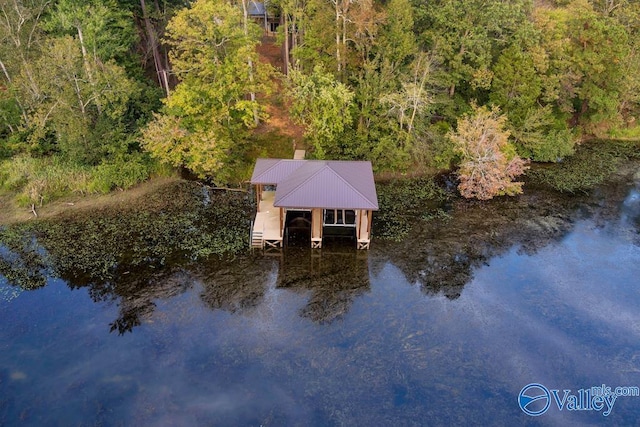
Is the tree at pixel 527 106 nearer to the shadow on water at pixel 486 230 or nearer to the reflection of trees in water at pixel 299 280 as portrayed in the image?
the shadow on water at pixel 486 230

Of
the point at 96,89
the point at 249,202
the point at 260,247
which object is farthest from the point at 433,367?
the point at 96,89

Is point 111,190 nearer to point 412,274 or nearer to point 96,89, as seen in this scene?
point 96,89

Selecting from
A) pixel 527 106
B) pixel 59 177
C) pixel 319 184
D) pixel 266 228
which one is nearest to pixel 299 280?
pixel 266 228

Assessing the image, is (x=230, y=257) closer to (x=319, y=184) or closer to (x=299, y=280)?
(x=299, y=280)

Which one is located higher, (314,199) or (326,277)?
(314,199)

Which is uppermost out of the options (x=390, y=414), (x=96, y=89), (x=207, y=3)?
(x=207, y=3)

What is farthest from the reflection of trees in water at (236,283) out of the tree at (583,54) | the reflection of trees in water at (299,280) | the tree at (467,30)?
the tree at (583,54)
